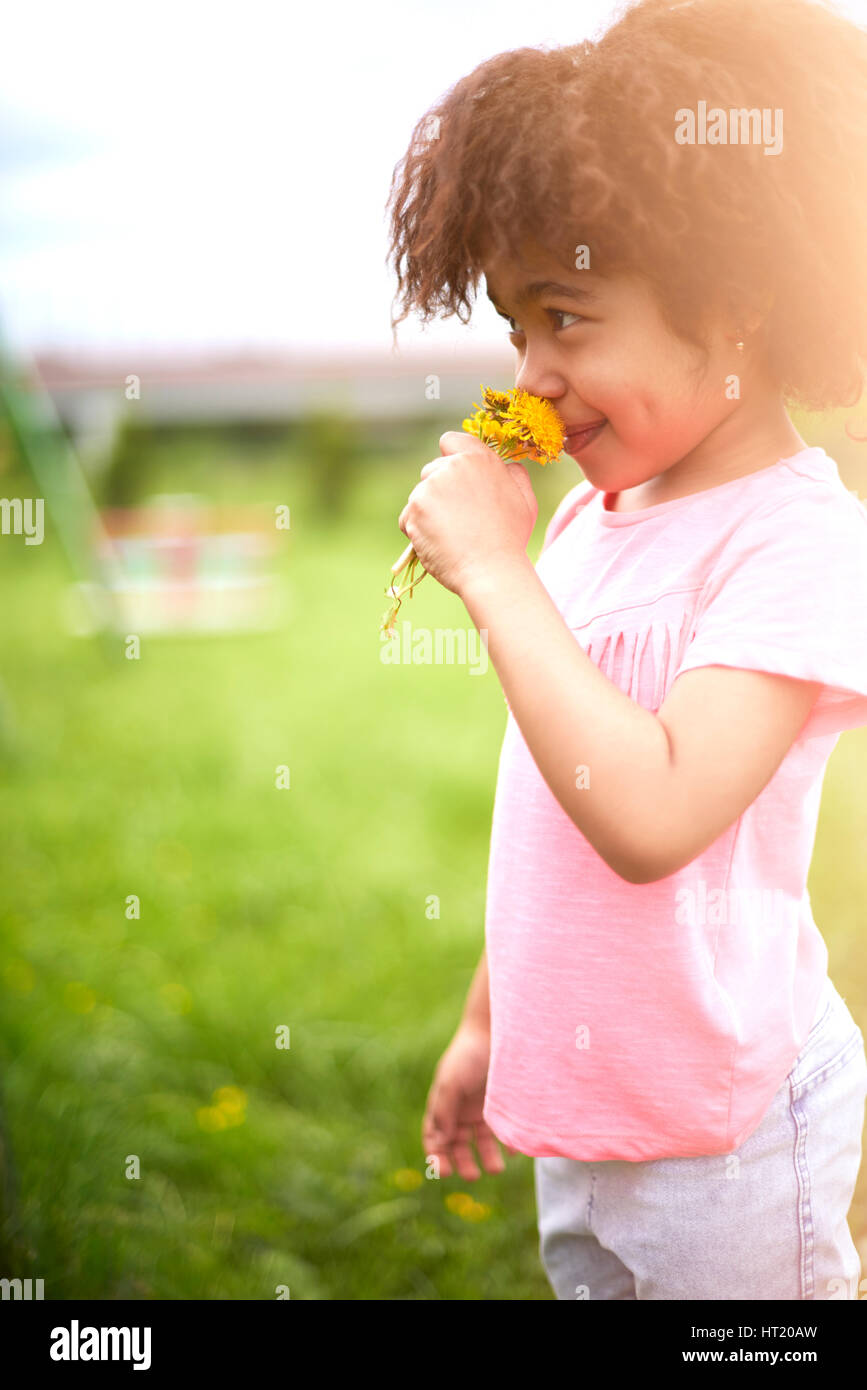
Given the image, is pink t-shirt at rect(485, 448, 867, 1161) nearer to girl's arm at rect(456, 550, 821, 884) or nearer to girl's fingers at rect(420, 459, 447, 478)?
girl's arm at rect(456, 550, 821, 884)

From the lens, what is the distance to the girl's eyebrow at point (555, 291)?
1.06m

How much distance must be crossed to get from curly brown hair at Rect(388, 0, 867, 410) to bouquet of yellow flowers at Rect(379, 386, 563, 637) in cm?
12

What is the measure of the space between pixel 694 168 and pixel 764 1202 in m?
0.95

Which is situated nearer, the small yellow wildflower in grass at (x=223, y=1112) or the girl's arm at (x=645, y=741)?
the girl's arm at (x=645, y=741)

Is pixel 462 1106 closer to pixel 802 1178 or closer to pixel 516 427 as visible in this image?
pixel 802 1178

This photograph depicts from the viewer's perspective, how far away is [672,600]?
3.60ft

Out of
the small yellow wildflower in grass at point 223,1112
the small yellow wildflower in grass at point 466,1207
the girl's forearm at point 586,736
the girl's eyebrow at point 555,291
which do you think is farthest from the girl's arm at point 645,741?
the small yellow wildflower in grass at point 223,1112

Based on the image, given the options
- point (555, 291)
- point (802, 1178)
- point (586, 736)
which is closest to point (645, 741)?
point (586, 736)

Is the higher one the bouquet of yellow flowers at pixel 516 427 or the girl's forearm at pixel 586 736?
the bouquet of yellow flowers at pixel 516 427

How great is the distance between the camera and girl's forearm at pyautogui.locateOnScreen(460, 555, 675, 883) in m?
0.97

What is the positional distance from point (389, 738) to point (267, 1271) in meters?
3.21

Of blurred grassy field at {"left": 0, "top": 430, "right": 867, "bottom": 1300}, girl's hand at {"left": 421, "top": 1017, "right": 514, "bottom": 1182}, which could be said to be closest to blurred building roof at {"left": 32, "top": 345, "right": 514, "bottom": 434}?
blurred grassy field at {"left": 0, "top": 430, "right": 867, "bottom": 1300}

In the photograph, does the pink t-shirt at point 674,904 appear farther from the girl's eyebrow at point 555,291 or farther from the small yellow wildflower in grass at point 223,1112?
the small yellow wildflower in grass at point 223,1112
